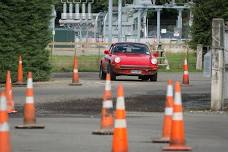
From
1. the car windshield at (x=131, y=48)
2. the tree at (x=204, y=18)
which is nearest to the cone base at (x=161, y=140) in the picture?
the car windshield at (x=131, y=48)

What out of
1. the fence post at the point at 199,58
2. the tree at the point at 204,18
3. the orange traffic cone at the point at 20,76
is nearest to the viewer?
the orange traffic cone at the point at 20,76

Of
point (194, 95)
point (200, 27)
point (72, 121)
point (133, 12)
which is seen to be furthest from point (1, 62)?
point (133, 12)

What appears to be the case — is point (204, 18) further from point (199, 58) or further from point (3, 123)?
point (3, 123)

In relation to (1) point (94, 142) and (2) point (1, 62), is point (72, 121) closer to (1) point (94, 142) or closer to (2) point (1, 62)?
(1) point (94, 142)

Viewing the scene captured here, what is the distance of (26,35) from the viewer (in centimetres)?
2853

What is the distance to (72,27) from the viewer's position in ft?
293

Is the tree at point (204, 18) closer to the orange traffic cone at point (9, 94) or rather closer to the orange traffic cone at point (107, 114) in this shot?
the orange traffic cone at point (9, 94)

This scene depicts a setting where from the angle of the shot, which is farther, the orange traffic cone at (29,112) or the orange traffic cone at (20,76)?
the orange traffic cone at (20,76)

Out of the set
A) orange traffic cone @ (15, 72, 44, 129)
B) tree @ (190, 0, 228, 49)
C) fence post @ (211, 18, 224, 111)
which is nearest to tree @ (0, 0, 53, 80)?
fence post @ (211, 18, 224, 111)

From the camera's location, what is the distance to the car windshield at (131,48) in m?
31.6

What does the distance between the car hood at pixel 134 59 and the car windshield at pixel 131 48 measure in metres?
0.52

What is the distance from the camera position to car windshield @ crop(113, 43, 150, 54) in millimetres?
31594

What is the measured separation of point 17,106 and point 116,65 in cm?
1130

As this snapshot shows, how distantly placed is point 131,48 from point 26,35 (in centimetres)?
492
